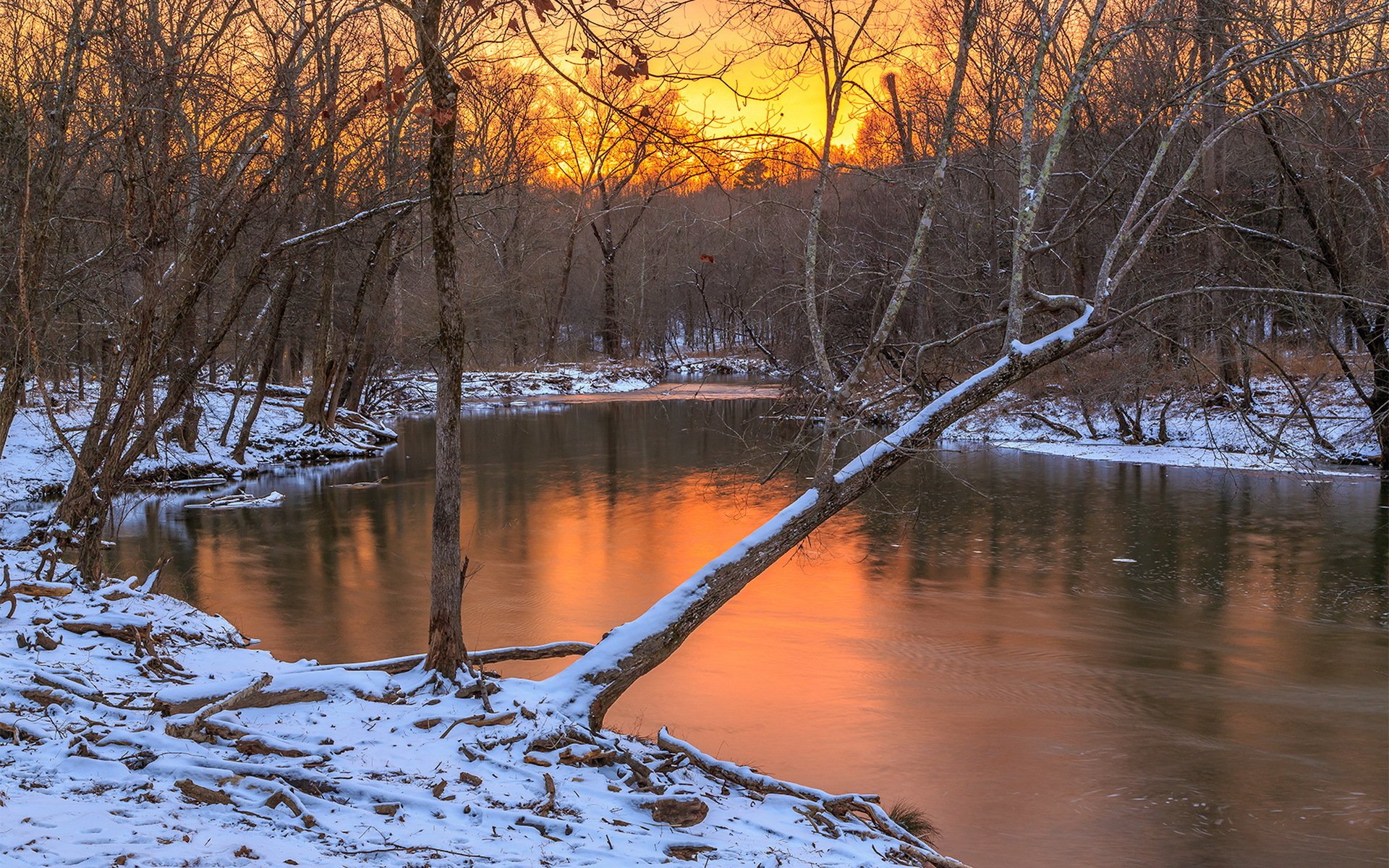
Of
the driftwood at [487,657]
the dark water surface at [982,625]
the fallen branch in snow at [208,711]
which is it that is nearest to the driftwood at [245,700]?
the fallen branch in snow at [208,711]

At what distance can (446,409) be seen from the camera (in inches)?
273

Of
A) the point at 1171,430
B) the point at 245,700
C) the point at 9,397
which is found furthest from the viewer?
the point at 1171,430

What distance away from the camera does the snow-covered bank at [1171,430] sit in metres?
22.6

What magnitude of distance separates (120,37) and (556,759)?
7.38 m

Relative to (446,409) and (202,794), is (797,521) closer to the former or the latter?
(446,409)

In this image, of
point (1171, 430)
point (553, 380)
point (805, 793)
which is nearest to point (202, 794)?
point (805, 793)

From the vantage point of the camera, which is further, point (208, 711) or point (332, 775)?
point (208, 711)

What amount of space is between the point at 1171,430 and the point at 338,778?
26698 millimetres

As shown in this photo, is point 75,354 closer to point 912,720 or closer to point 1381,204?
point 912,720

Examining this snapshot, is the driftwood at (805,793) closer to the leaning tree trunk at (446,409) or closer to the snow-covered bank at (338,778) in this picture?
the snow-covered bank at (338,778)

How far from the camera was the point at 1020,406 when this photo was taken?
30141mm

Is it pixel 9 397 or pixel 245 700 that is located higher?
pixel 9 397

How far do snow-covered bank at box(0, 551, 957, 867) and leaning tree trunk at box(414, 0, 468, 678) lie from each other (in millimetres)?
328

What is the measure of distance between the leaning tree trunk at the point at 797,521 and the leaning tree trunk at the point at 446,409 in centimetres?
91
